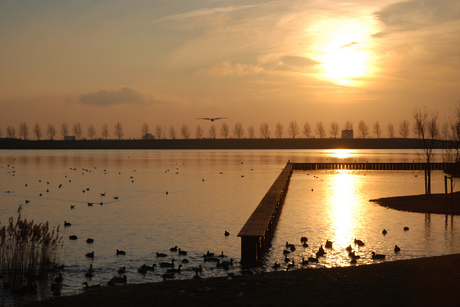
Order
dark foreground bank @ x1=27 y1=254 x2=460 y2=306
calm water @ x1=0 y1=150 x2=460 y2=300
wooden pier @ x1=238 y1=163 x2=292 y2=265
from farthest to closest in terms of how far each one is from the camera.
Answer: calm water @ x1=0 y1=150 x2=460 y2=300
wooden pier @ x1=238 y1=163 x2=292 y2=265
dark foreground bank @ x1=27 y1=254 x2=460 y2=306

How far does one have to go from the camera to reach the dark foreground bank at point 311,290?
13.5 m

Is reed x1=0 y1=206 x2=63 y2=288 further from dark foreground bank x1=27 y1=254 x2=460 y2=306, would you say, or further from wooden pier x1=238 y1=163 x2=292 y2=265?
wooden pier x1=238 y1=163 x2=292 y2=265

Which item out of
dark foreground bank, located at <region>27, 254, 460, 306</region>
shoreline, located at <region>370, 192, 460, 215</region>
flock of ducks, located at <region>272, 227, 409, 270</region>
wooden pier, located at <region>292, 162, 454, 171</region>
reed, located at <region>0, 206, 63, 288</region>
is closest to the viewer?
dark foreground bank, located at <region>27, 254, 460, 306</region>

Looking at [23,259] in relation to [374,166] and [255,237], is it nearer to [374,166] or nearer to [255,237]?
[255,237]

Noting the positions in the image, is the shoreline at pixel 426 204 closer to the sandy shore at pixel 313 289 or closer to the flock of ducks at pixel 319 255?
the flock of ducks at pixel 319 255

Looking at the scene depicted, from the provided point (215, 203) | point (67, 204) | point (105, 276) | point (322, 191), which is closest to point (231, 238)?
point (105, 276)

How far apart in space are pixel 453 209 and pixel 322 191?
22426 millimetres

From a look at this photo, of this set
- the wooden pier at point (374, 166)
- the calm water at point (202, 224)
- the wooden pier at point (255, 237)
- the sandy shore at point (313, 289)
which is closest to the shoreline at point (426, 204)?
the calm water at point (202, 224)

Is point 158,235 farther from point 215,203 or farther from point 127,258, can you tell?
point 215,203

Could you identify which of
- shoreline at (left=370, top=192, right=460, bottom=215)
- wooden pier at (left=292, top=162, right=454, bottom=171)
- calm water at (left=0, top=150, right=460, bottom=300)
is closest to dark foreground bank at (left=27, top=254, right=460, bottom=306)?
calm water at (left=0, top=150, right=460, bottom=300)

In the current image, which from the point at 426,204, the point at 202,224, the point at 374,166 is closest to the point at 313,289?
the point at 202,224

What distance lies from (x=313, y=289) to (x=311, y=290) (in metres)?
0.14

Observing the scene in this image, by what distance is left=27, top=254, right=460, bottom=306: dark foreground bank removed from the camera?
13539mm

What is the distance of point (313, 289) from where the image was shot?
1494cm
